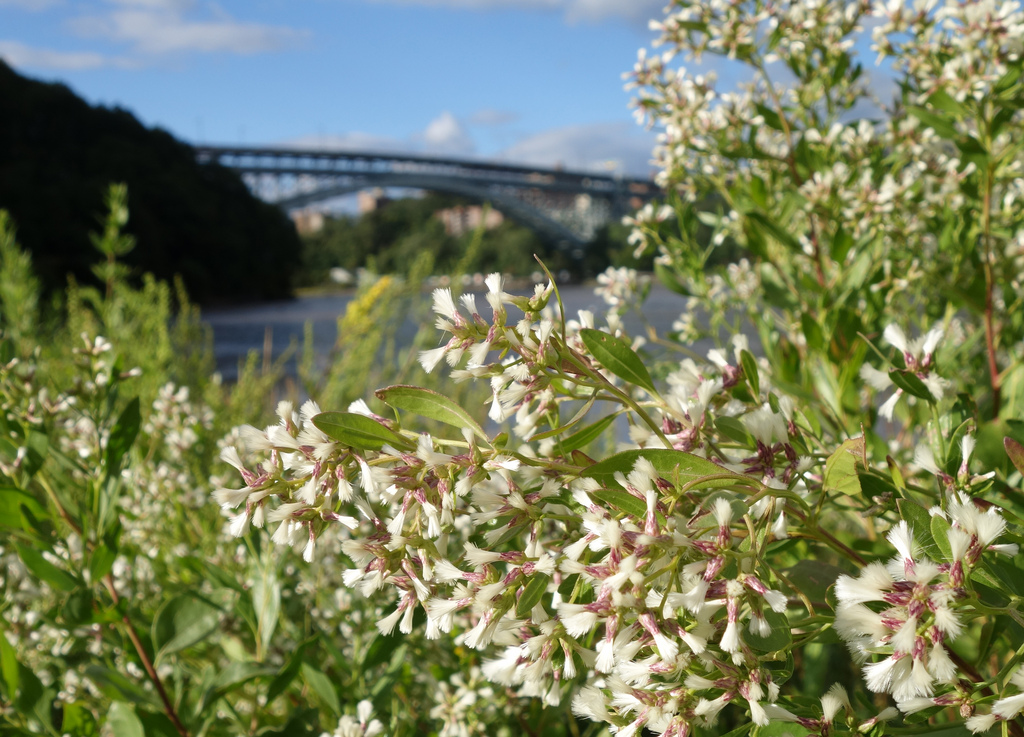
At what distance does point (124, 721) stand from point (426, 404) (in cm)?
78

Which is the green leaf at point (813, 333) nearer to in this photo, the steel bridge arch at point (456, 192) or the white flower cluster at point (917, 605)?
the white flower cluster at point (917, 605)

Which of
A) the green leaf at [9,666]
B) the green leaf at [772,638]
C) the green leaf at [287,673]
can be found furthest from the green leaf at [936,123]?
the green leaf at [9,666]

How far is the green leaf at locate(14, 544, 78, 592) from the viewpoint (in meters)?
0.97

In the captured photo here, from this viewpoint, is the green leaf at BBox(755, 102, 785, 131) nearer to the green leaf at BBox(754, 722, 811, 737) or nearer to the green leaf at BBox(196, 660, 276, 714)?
the green leaf at BBox(754, 722, 811, 737)

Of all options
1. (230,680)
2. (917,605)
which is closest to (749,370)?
(917,605)

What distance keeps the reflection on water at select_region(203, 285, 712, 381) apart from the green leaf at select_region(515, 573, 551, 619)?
7563 mm

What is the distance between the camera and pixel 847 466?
630 millimetres

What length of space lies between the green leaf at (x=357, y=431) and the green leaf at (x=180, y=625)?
678mm

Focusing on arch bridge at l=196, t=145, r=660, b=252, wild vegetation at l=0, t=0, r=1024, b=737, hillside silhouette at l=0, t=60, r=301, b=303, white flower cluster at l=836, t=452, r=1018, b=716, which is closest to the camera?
white flower cluster at l=836, t=452, r=1018, b=716

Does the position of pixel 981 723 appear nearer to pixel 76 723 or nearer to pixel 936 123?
pixel 936 123

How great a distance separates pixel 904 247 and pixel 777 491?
134 cm

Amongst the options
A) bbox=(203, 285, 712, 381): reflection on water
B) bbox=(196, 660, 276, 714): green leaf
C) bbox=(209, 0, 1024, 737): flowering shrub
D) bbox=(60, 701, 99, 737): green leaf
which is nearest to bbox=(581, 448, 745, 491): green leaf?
bbox=(209, 0, 1024, 737): flowering shrub

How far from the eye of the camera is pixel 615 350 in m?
0.72

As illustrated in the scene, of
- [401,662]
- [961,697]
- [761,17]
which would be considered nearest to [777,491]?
[961,697]
